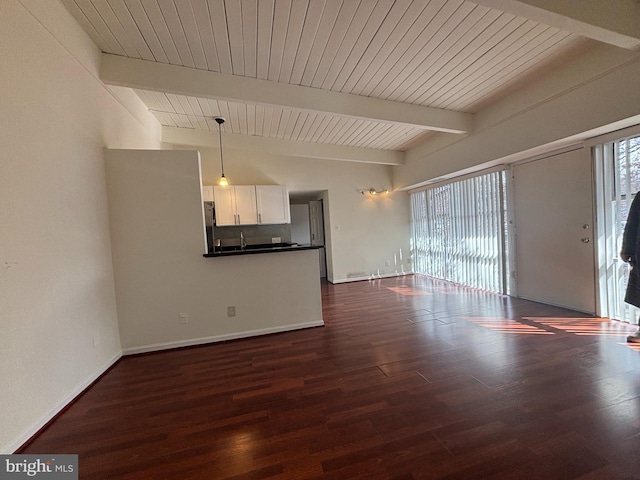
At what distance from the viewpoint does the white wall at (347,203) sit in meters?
5.53

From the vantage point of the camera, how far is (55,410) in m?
1.82

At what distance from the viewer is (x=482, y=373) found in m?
2.10

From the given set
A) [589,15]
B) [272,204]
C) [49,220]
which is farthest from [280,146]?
[589,15]

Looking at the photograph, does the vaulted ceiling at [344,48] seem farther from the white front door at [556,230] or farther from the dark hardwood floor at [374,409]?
the dark hardwood floor at [374,409]

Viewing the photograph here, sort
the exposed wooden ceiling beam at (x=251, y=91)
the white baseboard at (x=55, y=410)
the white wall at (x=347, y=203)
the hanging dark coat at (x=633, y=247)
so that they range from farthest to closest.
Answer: the white wall at (x=347, y=203)
the exposed wooden ceiling beam at (x=251, y=91)
the hanging dark coat at (x=633, y=247)
the white baseboard at (x=55, y=410)

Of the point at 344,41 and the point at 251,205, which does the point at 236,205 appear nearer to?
the point at 251,205

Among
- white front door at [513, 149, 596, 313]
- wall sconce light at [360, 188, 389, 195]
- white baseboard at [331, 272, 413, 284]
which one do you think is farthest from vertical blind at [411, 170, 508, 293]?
wall sconce light at [360, 188, 389, 195]

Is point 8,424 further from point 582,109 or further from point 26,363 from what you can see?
point 582,109

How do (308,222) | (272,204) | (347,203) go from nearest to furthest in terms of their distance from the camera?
1. (272,204)
2. (347,203)
3. (308,222)

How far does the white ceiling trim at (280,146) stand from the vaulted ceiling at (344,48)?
858 millimetres

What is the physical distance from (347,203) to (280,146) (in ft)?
6.80


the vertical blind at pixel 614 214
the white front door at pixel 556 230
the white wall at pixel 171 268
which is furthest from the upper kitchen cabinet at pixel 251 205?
the vertical blind at pixel 614 214

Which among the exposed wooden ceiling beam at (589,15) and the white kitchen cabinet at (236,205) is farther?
the white kitchen cabinet at (236,205)

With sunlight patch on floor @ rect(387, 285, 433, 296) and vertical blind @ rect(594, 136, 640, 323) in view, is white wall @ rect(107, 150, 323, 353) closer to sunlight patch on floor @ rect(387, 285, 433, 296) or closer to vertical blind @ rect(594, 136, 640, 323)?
sunlight patch on floor @ rect(387, 285, 433, 296)
